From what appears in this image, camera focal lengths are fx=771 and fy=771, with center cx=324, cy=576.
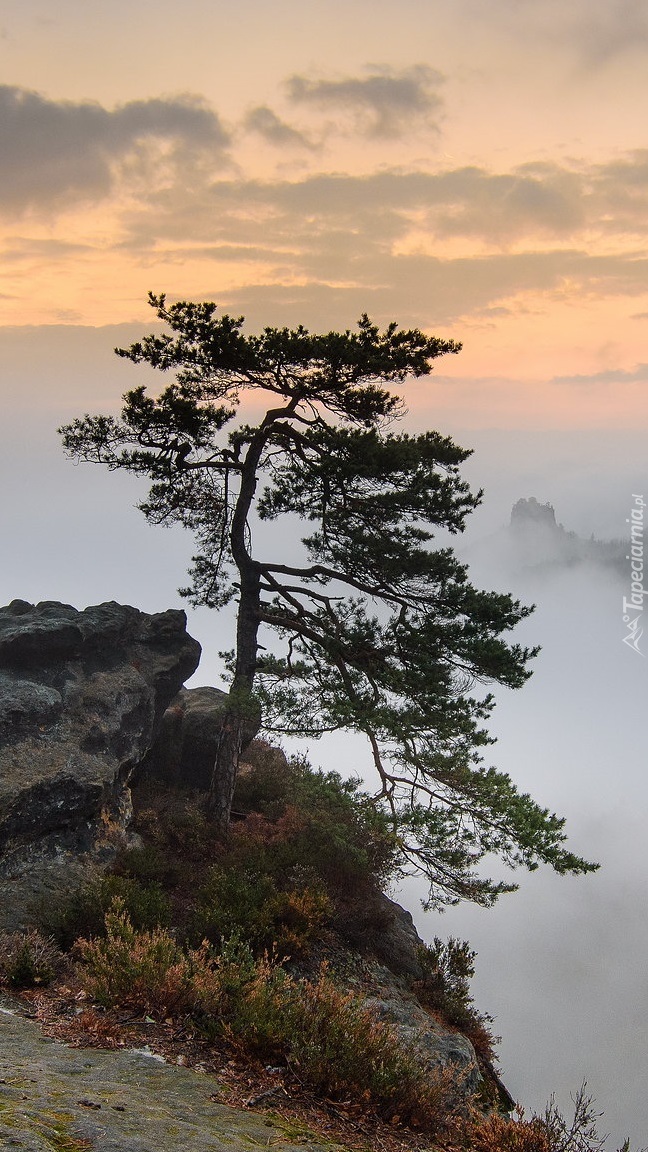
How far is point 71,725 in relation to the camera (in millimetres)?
17625

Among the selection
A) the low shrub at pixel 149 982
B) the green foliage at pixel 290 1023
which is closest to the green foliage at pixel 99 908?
the low shrub at pixel 149 982

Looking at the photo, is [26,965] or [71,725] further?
[71,725]

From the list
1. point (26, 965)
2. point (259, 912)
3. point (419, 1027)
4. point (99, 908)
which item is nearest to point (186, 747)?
point (259, 912)

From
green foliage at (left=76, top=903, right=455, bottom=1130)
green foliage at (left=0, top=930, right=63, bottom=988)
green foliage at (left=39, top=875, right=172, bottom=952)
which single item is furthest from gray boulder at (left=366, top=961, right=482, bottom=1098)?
green foliage at (left=0, top=930, right=63, bottom=988)

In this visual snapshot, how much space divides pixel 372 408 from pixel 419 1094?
14950 millimetres

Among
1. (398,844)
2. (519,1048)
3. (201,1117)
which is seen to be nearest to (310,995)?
(201,1117)

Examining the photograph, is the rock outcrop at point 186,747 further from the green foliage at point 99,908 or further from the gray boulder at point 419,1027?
the gray boulder at point 419,1027

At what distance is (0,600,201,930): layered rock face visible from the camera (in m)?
15.2

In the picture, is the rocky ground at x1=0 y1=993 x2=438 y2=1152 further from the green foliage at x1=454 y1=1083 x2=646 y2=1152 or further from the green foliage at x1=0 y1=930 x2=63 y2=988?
the green foliage at x1=0 y1=930 x2=63 y2=988

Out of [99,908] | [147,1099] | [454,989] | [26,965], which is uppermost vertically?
[147,1099]

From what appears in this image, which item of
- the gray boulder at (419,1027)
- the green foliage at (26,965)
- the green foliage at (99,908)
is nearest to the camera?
the green foliage at (26,965)

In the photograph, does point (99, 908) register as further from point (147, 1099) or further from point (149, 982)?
point (147, 1099)

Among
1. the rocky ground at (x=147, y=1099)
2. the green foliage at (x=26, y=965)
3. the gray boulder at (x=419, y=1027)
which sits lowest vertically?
the gray boulder at (x=419, y=1027)

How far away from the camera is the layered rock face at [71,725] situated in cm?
1520
